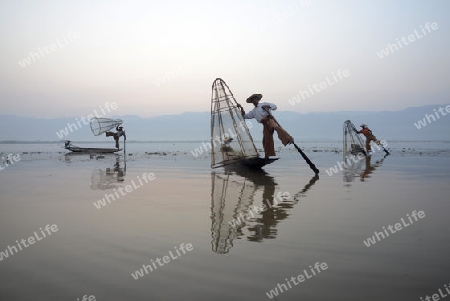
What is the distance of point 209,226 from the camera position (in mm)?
6457

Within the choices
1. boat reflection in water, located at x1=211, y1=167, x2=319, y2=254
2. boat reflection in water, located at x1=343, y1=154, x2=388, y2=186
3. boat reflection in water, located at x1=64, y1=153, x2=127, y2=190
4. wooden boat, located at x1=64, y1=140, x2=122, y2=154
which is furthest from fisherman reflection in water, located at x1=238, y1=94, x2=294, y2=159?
wooden boat, located at x1=64, y1=140, x2=122, y2=154

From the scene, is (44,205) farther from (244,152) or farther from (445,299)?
(244,152)

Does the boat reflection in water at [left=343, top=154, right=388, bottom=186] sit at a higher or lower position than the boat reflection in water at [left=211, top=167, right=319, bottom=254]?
lower

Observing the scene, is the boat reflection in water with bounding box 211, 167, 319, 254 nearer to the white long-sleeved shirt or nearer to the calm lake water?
the calm lake water

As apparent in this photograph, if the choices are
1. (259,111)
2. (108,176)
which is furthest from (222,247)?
(259,111)

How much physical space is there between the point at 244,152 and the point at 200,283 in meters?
13.6

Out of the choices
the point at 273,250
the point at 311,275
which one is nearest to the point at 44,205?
the point at 273,250

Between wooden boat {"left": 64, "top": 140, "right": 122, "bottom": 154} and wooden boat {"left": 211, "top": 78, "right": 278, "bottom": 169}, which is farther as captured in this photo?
wooden boat {"left": 64, "top": 140, "right": 122, "bottom": 154}

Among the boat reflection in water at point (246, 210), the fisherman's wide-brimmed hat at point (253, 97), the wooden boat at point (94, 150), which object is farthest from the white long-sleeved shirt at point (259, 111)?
the wooden boat at point (94, 150)

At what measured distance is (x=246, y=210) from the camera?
26.4 feet

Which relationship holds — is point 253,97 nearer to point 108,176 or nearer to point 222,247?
point 108,176

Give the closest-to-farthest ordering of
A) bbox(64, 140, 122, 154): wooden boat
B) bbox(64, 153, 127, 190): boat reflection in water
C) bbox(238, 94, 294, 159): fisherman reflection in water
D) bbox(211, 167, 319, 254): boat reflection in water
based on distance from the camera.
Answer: bbox(211, 167, 319, 254): boat reflection in water < bbox(64, 153, 127, 190): boat reflection in water < bbox(238, 94, 294, 159): fisherman reflection in water < bbox(64, 140, 122, 154): wooden boat

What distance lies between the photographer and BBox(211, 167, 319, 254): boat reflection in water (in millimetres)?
5797

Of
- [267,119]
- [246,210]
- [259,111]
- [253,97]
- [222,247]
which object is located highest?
[253,97]
